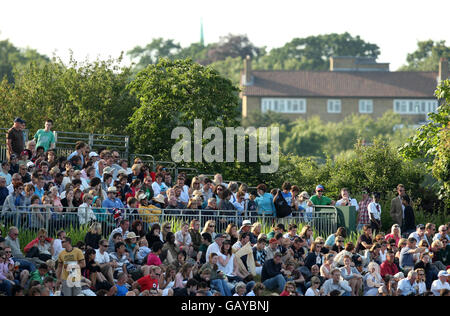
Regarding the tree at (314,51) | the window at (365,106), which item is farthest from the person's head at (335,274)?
the tree at (314,51)

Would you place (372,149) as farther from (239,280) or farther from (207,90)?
(239,280)

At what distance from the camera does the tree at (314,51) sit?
143m

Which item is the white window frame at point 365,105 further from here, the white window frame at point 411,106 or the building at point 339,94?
the white window frame at point 411,106

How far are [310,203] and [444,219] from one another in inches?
264

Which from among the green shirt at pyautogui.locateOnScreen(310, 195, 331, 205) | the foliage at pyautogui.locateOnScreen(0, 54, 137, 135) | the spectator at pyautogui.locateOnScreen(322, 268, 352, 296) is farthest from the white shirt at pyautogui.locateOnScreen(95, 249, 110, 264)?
the foliage at pyautogui.locateOnScreen(0, 54, 137, 135)

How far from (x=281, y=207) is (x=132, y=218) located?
4.35 metres

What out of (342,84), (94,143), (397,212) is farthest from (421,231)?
(342,84)

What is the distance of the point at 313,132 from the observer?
96312mm

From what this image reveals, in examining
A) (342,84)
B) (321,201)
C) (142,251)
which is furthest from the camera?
(342,84)

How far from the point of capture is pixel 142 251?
68.3ft

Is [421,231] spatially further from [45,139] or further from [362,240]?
[45,139]

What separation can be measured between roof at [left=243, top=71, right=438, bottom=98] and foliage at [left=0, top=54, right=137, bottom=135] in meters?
71.4
